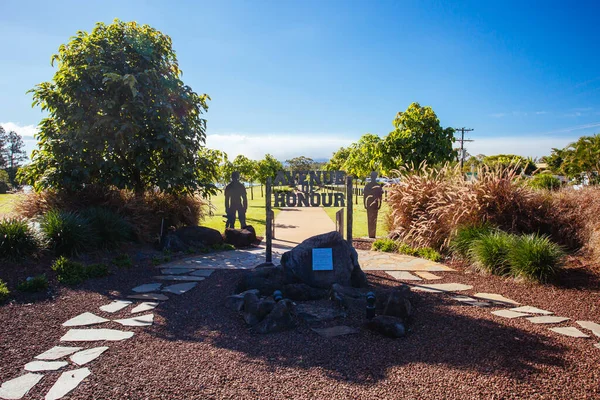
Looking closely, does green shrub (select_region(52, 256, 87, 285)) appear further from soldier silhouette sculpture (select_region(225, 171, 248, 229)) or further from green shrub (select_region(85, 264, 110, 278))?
soldier silhouette sculpture (select_region(225, 171, 248, 229))

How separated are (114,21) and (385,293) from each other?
8654 mm

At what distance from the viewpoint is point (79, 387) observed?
2967 mm

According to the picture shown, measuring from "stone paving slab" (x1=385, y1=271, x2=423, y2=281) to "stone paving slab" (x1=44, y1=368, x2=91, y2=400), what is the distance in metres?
4.82

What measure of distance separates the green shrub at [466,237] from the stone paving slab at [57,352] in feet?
21.9

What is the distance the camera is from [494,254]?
652 centimetres

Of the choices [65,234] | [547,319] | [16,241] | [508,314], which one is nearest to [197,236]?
[65,234]

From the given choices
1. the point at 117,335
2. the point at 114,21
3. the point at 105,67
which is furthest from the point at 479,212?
the point at 114,21

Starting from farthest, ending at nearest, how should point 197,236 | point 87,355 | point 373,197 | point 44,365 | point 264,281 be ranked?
point 373,197
point 197,236
point 264,281
point 87,355
point 44,365

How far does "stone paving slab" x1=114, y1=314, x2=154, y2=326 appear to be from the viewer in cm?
433

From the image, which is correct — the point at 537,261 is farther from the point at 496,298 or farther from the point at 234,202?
the point at 234,202

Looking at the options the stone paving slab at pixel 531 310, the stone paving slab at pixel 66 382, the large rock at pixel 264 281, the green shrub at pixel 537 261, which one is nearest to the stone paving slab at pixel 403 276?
the green shrub at pixel 537 261

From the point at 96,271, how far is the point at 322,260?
3961 mm

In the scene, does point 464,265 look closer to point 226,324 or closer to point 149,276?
point 226,324

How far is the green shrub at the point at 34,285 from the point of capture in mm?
5301
